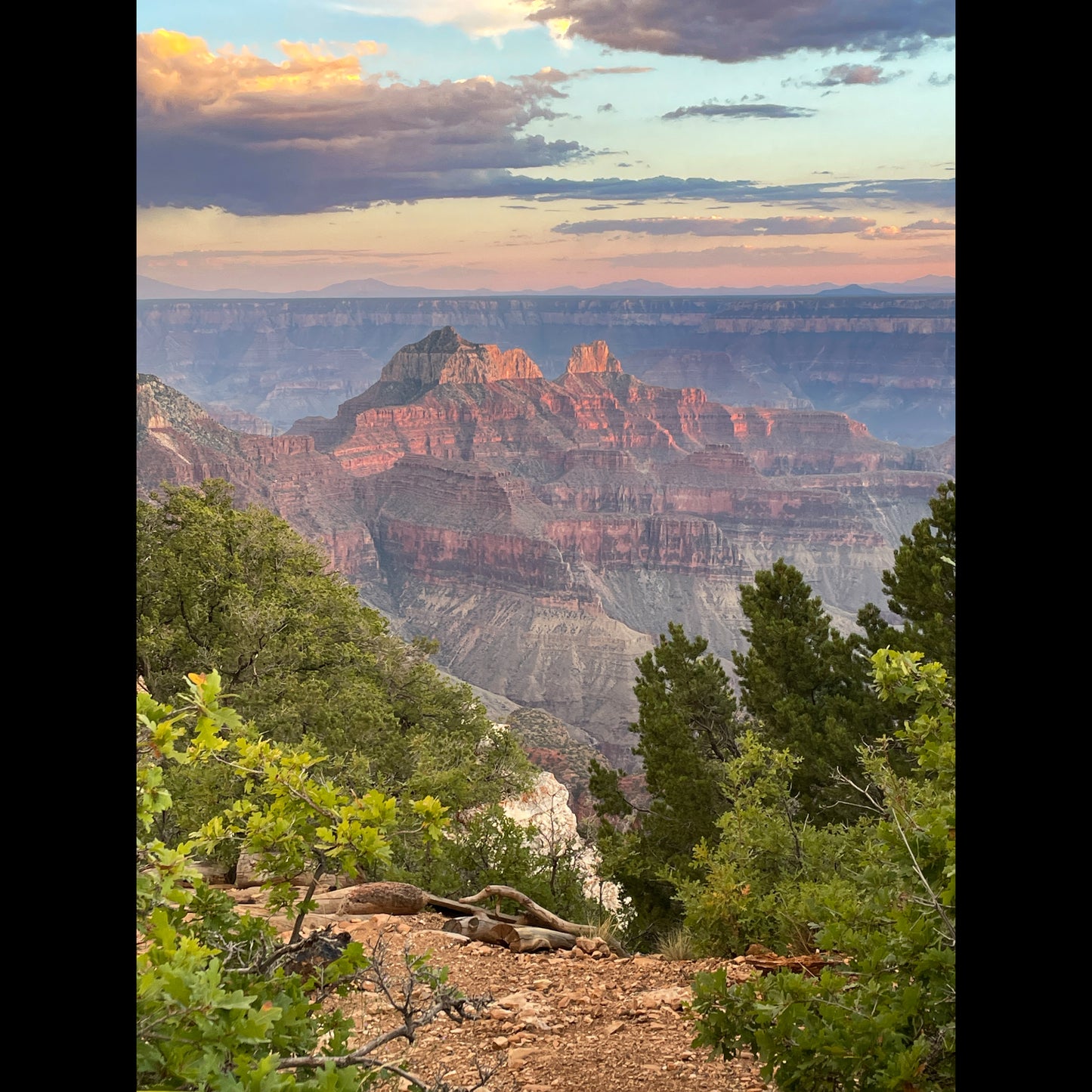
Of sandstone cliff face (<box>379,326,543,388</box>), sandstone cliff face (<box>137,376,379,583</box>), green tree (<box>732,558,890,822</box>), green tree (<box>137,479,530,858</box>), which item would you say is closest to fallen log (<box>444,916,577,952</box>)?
green tree (<box>137,479,530,858</box>)

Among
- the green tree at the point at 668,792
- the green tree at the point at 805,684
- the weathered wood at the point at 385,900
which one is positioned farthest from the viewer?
the green tree at the point at 805,684

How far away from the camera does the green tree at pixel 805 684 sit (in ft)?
34.3

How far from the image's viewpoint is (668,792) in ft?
34.5

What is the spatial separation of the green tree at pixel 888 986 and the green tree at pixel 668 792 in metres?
6.52

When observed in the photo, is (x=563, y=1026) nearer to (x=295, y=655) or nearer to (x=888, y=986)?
(x=888, y=986)

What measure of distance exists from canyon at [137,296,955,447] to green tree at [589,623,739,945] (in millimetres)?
100549

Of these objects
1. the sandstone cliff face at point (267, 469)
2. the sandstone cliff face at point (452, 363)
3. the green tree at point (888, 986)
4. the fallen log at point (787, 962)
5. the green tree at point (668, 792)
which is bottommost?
the green tree at point (668, 792)

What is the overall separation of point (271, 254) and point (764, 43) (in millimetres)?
54802

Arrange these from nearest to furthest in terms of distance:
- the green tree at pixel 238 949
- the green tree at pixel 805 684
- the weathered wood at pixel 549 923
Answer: the green tree at pixel 238 949
the weathered wood at pixel 549 923
the green tree at pixel 805 684

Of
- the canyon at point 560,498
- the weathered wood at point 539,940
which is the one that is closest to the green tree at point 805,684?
the weathered wood at point 539,940

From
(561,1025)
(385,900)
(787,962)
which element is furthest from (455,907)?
(787,962)

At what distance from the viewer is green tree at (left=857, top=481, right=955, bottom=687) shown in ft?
33.2

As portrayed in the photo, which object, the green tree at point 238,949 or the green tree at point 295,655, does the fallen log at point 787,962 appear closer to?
the green tree at point 238,949

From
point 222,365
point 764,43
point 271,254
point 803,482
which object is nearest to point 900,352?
point 803,482
